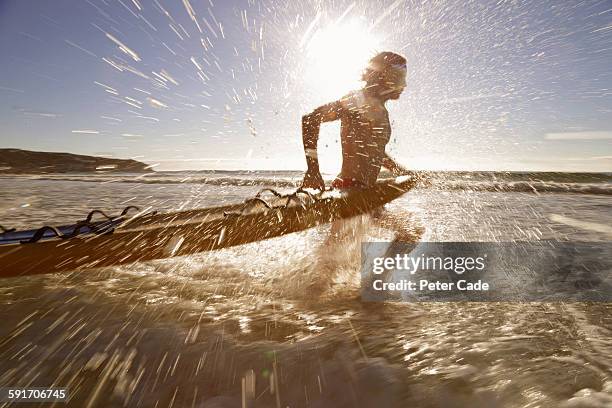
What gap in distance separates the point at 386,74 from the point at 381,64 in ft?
0.57

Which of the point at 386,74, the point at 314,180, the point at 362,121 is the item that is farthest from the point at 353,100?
the point at 314,180

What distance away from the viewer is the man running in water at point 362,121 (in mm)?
5391

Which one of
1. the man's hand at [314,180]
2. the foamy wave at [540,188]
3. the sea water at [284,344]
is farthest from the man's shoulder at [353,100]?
the foamy wave at [540,188]

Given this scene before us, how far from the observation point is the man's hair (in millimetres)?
5589

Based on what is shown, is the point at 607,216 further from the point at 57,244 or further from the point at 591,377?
the point at 57,244

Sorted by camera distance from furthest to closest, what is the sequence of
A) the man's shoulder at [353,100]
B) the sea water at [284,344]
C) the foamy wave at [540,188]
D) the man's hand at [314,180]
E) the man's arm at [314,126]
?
the foamy wave at [540,188] < the man's hand at [314,180] < the man's shoulder at [353,100] < the man's arm at [314,126] < the sea water at [284,344]

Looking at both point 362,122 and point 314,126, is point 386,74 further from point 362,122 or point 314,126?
point 314,126

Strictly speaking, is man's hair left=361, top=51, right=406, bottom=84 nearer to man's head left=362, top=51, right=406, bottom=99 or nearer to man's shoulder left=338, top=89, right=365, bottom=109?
man's head left=362, top=51, right=406, bottom=99

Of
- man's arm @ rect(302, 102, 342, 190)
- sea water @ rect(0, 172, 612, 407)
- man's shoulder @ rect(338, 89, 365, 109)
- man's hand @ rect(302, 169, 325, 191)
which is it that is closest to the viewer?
sea water @ rect(0, 172, 612, 407)

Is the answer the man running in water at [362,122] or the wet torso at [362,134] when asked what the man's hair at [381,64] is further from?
the wet torso at [362,134]

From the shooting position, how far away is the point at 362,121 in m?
5.65

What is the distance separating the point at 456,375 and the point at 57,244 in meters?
2.23

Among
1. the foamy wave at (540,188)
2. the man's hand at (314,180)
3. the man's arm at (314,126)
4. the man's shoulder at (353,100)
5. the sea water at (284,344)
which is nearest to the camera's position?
the sea water at (284,344)

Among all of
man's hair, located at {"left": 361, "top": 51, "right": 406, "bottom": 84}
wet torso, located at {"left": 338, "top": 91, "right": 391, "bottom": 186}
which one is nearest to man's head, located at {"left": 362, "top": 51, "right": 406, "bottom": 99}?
man's hair, located at {"left": 361, "top": 51, "right": 406, "bottom": 84}
